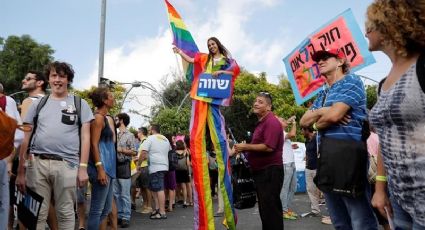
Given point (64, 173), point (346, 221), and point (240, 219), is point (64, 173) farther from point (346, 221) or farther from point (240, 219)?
point (240, 219)

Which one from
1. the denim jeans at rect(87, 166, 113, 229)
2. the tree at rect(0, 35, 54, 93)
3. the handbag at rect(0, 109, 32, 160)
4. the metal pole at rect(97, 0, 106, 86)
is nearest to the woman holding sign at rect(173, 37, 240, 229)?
the denim jeans at rect(87, 166, 113, 229)

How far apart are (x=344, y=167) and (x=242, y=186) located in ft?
10.3

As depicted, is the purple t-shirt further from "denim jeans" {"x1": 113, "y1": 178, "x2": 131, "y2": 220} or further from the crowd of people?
"denim jeans" {"x1": 113, "y1": 178, "x2": 131, "y2": 220}

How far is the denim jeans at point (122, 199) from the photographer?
8.38 m

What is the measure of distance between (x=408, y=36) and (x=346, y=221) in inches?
71.3

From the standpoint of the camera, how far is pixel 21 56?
5484 cm

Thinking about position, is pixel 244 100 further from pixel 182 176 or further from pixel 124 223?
pixel 124 223

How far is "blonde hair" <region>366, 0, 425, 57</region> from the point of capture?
2.18 m

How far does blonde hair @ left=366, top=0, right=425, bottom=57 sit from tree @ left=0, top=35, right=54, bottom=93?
2152 inches

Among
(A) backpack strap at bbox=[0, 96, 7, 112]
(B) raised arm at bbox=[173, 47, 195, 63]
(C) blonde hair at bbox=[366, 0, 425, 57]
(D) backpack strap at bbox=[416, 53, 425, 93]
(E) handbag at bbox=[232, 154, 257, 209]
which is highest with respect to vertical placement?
(B) raised arm at bbox=[173, 47, 195, 63]

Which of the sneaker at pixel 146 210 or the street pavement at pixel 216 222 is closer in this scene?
the street pavement at pixel 216 222

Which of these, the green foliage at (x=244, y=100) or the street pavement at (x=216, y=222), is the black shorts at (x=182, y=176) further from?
the green foliage at (x=244, y=100)

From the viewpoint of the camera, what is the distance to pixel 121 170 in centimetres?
755

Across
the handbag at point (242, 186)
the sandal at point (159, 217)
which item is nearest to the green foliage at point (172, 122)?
the sandal at point (159, 217)
